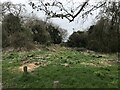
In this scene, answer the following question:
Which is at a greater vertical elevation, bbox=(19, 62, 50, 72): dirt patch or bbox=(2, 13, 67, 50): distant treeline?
bbox=(2, 13, 67, 50): distant treeline

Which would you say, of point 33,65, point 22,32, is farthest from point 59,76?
point 22,32

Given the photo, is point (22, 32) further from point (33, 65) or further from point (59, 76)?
point (59, 76)

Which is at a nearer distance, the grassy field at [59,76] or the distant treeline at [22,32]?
the grassy field at [59,76]

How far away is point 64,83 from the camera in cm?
1788

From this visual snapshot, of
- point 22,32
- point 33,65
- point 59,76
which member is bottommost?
point 59,76

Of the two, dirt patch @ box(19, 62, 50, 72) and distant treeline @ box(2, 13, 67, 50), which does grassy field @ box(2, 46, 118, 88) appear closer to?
dirt patch @ box(19, 62, 50, 72)

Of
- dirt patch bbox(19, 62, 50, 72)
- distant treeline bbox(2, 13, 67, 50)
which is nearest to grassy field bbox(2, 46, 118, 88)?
dirt patch bbox(19, 62, 50, 72)

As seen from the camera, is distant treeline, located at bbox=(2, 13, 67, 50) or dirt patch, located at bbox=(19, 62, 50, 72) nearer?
dirt patch, located at bbox=(19, 62, 50, 72)

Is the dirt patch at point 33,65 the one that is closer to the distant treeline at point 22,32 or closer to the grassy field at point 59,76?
the grassy field at point 59,76

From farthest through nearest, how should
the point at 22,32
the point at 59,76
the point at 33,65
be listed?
the point at 22,32 → the point at 33,65 → the point at 59,76

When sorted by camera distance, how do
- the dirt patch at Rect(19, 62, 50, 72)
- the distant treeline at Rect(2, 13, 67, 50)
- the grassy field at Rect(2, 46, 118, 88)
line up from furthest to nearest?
1. the distant treeline at Rect(2, 13, 67, 50)
2. the dirt patch at Rect(19, 62, 50, 72)
3. the grassy field at Rect(2, 46, 118, 88)

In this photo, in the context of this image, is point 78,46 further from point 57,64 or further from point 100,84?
point 100,84

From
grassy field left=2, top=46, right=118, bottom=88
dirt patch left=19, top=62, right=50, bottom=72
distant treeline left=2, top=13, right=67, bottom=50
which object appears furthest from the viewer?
distant treeline left=2, top=13, right=67, bottom=50

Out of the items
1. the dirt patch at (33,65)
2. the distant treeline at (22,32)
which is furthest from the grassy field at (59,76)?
the distant treeline at (22,32)
